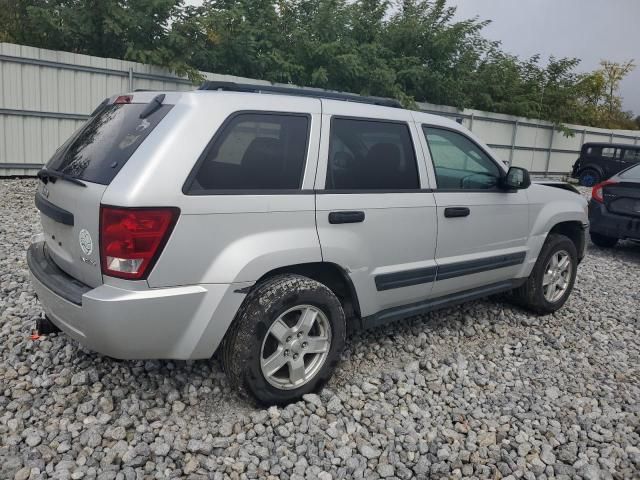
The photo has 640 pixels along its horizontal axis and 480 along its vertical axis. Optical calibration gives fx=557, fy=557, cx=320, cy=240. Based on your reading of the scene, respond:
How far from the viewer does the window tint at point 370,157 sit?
10.8 feet

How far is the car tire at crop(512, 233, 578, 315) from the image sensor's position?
479 cm

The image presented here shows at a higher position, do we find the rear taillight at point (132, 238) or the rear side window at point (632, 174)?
the rear side window at point (632, 174)

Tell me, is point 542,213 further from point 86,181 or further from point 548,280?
point 86,181

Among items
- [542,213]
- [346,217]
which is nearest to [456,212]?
[346,217]

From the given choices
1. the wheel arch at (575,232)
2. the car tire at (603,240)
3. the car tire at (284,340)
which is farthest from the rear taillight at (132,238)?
the car tire at (603,240)

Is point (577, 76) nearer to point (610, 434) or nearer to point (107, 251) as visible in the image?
point (610, 434)

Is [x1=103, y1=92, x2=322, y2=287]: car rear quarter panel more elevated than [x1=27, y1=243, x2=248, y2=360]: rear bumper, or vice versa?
[x1=103, y1=92, x2=322, y2=287]: car rear quarter panel

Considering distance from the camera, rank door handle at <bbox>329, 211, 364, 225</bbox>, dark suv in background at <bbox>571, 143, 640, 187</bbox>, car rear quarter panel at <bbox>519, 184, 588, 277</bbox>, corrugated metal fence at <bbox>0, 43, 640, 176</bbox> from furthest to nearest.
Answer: dark suv in background at <bbox>571, 143, 640, 187</bbox> → corrugated metal fence at <bbox>0, 43, 640, 176</bbox> → car rear quarter panel at <bbox>519, 184, 588, 277</bbox> → door handle at <bbox>329, 211, 364, 225</bbox>

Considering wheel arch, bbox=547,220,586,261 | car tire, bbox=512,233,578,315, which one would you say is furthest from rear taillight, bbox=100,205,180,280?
wheel arch, bbox=547,220,586,261

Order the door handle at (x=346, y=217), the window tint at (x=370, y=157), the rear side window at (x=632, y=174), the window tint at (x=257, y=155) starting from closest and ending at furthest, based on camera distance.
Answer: the window tint at (x=257, y=155) → the door handle at (x=346, y=217) → the window tint at (x=370, y=157) → the rear side window at (x=632, y=174)

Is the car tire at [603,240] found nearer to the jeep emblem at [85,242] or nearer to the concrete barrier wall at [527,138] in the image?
the concrete barrier wall at [527,138]

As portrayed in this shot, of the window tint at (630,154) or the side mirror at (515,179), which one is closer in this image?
the side mirror at (515,179)

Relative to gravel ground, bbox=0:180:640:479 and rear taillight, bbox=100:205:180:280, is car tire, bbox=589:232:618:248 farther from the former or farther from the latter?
rear taillight, bbox=100:205:180:280

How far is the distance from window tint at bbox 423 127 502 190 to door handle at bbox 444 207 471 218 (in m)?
0.17
